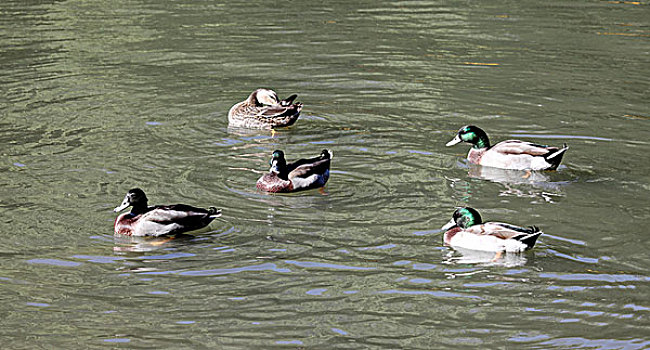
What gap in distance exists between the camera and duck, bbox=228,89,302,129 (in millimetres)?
14406

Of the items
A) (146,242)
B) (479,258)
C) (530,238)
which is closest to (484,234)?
(479,258)

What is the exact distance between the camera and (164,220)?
32.0 feet

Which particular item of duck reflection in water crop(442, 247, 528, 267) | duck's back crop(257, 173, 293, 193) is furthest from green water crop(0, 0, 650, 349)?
duck's back crop(257, 173, 293, 193)

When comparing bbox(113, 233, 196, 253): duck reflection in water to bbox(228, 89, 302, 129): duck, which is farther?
bbox(228, 89, 302, 129): duck

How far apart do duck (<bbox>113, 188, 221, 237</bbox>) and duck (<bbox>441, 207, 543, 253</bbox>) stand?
2.39 m

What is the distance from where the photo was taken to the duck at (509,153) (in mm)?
12016

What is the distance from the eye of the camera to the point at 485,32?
69.8 feet

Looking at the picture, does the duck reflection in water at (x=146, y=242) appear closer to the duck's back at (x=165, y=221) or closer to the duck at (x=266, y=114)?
the duck's back at (x=165, y=221)

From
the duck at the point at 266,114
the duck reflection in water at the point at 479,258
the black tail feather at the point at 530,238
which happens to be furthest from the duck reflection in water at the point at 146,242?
the duck at the point at 266,114

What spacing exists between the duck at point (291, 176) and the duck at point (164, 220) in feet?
4.65

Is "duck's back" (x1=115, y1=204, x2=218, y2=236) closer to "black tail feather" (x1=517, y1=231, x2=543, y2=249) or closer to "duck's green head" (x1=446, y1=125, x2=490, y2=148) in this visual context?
"black tail feather" (x1=517, y1=231, x2=543, y2=249)

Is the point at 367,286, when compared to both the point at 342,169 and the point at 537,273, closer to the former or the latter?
the point at 537,273

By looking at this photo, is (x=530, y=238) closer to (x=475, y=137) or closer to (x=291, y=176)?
(x=291, y=176)

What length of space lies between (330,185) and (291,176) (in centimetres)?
56
